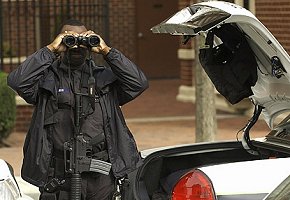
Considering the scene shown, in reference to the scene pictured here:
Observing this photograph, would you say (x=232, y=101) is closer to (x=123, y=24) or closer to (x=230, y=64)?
(x=230, y=64)

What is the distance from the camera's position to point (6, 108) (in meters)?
11.8

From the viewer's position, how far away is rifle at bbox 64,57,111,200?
5.57 metres

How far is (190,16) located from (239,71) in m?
0.70

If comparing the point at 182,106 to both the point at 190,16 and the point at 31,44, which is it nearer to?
the point at 31,44

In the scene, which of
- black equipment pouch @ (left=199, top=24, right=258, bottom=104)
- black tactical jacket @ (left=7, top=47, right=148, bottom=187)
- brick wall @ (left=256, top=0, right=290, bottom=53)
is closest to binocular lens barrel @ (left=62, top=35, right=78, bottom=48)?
black tactical jacket @ (left=7, top=47, right=148, bottom=187)

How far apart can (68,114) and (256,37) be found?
1.33 meters

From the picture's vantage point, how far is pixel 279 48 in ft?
16.5

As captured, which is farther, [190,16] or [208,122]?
[208,122]

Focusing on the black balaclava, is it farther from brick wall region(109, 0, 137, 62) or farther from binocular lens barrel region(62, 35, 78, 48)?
brick wall region(109, 0, 137, 62)

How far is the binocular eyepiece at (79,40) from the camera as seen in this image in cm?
557

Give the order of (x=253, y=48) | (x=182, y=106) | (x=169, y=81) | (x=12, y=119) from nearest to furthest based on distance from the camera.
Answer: (x=253, y=48), (x=12, y=119), (x=182, y=106), (x=169, y=81)

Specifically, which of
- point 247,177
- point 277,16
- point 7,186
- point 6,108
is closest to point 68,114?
point 7,186

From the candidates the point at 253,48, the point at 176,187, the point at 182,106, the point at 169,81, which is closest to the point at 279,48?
the point at 253,48

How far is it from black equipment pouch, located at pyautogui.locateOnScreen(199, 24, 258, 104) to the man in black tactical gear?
550 mm
